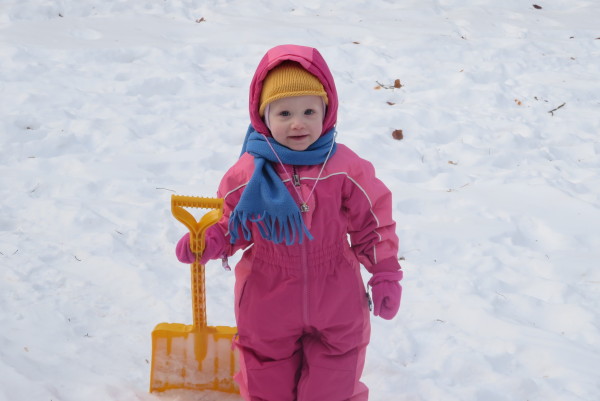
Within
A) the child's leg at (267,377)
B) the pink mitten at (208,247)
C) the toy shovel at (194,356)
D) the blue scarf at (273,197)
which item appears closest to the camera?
the blue scarf at (273,197)

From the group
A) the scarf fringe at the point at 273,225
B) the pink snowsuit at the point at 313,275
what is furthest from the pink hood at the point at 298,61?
the scarf fringe at the point at 273,225

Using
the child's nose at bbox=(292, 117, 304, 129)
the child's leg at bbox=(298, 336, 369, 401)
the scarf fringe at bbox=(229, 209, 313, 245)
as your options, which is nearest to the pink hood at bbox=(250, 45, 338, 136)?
the child's nose at bbox=(292, 117, 304, 129)

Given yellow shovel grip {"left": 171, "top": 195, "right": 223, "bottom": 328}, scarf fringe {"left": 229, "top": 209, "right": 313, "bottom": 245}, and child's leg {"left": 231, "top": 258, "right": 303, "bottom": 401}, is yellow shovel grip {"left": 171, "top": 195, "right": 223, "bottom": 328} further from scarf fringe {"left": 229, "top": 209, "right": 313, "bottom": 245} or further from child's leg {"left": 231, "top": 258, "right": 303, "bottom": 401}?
child's leg {"left": 231, "top": 258, "right": 303, "bottom": 401}

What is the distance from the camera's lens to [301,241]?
2.18 meters

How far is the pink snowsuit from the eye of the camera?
2229 millimetres

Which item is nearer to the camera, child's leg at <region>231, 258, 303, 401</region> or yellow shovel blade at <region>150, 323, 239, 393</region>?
child's leg at <region>231, 258, 303, 401</region>

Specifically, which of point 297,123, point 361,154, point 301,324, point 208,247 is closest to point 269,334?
point 301,324

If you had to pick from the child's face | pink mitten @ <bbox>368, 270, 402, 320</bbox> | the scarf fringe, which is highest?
the child's face

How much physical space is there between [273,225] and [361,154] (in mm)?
2454

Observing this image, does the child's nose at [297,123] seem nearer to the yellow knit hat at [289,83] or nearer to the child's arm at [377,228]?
the yellow knit hat at [289,83]

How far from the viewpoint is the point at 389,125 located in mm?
4918

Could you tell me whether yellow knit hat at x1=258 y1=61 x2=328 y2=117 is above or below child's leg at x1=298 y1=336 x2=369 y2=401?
above

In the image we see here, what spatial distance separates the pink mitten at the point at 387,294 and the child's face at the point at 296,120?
50 centimetres

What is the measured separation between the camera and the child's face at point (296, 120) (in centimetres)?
218
